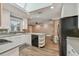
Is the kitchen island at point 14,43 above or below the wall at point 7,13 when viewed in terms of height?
below

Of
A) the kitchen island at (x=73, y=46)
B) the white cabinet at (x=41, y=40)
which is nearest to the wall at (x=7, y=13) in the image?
the white cabinet at (x=41, y=40)

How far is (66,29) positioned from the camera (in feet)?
4.05

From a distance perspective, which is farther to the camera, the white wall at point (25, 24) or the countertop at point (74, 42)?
the white wall at point (25, 24)

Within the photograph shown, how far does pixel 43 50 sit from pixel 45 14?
487 mm

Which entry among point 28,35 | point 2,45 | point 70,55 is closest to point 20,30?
point 28,35

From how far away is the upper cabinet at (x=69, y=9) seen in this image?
1182mm

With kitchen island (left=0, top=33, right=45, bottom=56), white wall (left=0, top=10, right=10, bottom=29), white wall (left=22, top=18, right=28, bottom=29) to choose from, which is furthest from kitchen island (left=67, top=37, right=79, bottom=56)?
white wall (left=0, top=10, right=10, bottom=29)

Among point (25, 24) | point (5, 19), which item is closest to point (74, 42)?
point (25, 24)

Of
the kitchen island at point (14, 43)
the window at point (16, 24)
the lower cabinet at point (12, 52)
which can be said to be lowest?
the lower cabinet at point (12, 52)

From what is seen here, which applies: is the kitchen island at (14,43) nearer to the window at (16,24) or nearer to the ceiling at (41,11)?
the window at (16,24)

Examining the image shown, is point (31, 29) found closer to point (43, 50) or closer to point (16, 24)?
point (16, 24)

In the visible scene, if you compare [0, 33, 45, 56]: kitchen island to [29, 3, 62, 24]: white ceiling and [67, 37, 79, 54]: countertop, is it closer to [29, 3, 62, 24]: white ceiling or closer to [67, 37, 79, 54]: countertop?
[29, 3, 62, 24]: white ceiling

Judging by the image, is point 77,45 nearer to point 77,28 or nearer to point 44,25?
point 77,28

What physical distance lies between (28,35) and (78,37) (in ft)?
2.10
